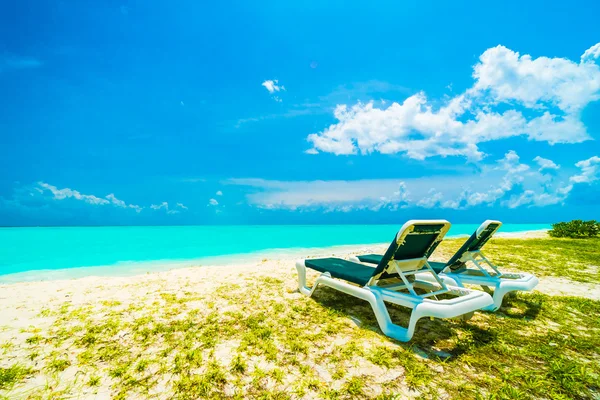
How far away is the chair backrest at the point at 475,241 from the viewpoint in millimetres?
5629

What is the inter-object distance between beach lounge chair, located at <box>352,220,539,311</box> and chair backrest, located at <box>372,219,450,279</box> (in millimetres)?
1067

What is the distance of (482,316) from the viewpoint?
4891mm

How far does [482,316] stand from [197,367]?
15.6ft

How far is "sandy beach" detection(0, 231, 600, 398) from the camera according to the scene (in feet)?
9.61

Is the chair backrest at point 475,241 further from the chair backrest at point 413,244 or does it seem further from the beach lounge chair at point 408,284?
the chair backrest at point 413,244

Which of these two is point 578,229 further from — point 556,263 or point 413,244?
point 413,244

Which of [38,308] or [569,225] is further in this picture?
[569,225]

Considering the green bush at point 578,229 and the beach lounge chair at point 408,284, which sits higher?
the green bush at point 578,229

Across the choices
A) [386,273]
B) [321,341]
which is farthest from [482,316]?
[321,341]

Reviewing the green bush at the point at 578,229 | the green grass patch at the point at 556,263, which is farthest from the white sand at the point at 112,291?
the green bush at the point at 578,229

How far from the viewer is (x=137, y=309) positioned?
521 cm

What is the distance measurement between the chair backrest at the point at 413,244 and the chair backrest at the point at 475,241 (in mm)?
1337

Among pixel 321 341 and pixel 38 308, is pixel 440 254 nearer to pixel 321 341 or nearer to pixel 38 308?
pixel 321 341

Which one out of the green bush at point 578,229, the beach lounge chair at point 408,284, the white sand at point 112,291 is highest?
the green bush at point 578,229
